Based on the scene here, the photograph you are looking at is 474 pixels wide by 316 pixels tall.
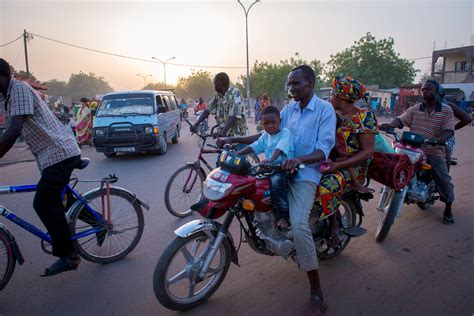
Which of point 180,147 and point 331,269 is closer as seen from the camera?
point 331,269

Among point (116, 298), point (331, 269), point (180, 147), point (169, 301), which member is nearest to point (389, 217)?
point (331, 269)

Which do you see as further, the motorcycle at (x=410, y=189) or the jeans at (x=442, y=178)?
the jeans at (x=442, y=178)

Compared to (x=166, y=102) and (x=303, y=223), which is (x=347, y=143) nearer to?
(x=303, y=223)

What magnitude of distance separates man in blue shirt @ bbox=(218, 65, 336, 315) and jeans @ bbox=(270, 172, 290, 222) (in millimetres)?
90

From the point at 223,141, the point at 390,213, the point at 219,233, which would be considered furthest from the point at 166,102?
the point at 219,233

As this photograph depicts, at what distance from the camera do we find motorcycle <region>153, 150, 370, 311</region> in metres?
2.35

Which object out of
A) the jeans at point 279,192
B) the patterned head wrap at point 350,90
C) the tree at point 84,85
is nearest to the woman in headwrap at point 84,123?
the patterned head wrap at point 350,90

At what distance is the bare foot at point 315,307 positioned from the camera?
2498mm

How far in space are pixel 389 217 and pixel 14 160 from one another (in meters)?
10.4

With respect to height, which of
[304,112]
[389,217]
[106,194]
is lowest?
[389,217]

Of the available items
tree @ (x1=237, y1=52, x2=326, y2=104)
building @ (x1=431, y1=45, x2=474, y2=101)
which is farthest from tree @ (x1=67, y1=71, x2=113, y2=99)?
building @ (x1=431, y1=45, x2=474, y2=101)

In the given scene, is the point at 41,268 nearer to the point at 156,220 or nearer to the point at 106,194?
the point at 106,194

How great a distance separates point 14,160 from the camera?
9.72 metres

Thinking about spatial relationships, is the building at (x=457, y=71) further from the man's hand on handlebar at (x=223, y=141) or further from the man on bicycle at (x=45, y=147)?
the man on bicycle at (x=45, y=147)
